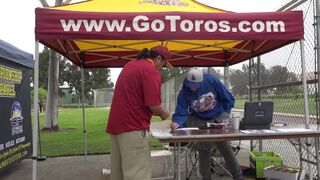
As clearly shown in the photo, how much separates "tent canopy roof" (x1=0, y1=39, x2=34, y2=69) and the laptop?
428 centimetres

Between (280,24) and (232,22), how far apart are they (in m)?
0.65

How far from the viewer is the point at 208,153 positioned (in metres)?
6.59

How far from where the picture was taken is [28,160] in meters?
9.93

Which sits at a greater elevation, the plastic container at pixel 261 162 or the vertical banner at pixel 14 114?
the vertical banner at pixel 14 114

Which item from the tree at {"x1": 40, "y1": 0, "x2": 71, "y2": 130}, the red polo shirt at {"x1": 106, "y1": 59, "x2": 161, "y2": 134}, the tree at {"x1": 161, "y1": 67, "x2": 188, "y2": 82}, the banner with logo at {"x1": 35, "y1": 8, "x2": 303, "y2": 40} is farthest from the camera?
the tree at {"x1": 40, "y1": 0, "x2": 71, "y2": 130}

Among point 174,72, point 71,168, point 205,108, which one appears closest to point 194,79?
point 205,108

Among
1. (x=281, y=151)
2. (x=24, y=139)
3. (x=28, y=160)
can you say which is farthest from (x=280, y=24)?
(x=28, y=160)

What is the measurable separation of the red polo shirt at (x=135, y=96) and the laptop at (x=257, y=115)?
5.29ft

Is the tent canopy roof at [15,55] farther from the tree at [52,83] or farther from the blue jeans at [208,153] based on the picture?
the tree at [52,83]

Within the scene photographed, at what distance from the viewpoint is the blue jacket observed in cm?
636

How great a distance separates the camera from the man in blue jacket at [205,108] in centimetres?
630

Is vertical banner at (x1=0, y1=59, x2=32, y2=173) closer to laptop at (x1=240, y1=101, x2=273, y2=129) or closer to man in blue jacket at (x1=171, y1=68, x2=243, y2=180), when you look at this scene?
man in blue jacket at (x1=171, y1=68, x2=243, y2=180)

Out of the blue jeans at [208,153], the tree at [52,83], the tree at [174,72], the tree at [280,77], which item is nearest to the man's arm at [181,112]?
the blue jeans at [208,153]

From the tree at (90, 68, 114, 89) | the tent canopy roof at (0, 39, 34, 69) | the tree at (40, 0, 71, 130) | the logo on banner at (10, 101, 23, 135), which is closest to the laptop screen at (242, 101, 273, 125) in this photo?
the tent canopy roof at (0, 39, 34, 69)
